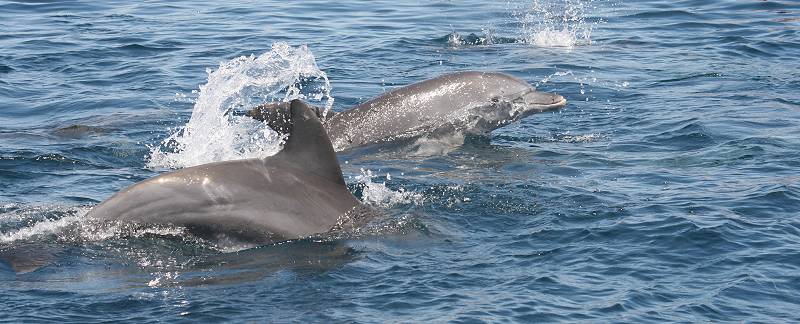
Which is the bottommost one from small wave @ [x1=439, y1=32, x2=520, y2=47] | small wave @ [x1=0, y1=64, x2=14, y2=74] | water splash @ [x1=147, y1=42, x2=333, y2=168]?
small wave @ [x1=439, y1=32, x2=520, y2=47]

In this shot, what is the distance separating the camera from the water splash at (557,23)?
24.8m

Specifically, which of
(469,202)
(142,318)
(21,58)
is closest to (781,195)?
(469,202)

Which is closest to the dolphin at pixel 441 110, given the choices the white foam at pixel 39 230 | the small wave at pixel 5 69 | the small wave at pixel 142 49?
the white foam at pixel 39 230

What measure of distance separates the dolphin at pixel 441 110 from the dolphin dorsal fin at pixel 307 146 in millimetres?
3991

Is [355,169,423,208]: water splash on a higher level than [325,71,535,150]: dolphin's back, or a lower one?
lower

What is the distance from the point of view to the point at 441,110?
616 inches

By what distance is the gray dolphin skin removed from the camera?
395 inches

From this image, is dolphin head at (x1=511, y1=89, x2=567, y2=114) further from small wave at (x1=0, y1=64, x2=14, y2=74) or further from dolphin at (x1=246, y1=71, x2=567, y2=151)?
small wave at (x1=0, y1=64, x2=14, y2=74)

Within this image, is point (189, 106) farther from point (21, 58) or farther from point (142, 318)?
point (142, 318)

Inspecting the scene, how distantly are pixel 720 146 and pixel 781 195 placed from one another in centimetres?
264

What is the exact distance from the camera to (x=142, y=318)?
8727 millimetres

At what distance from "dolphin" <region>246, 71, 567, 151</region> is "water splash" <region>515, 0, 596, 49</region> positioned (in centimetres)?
823

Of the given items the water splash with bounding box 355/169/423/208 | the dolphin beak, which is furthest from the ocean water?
the dolphin beak

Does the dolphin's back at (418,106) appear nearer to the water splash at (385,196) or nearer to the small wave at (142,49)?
the water splash at (385,196)
